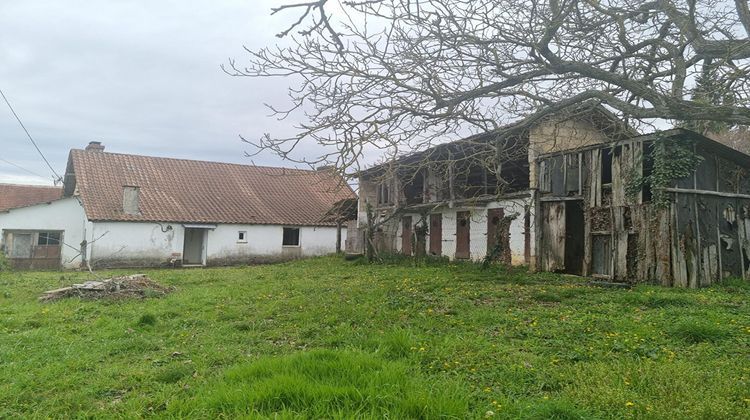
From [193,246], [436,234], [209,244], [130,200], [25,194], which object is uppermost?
[25,194]

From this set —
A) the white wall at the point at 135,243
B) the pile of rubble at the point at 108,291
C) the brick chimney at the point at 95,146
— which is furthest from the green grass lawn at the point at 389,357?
the brick chimney at the point at 95,146

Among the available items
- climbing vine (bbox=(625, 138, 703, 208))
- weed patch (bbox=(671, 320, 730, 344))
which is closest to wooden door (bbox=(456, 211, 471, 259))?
climbing vine (bbox=(625, 138, 703, 208))

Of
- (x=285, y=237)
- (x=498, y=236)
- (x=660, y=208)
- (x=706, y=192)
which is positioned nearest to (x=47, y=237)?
(x=285, y=237)

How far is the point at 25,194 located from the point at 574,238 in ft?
120

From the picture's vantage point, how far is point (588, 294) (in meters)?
9.29

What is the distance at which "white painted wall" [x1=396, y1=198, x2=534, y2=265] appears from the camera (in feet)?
51.2

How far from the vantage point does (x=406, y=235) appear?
2236cm

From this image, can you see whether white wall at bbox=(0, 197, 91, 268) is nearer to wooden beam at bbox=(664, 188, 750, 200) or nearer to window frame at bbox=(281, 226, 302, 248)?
window frame at bbox=(281, 226, 302, 248)

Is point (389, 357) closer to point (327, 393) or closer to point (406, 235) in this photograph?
point (327, 393)

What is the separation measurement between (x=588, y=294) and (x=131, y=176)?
916 inches

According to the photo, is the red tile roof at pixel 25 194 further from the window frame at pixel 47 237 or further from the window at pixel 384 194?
the window at pixel 384 194

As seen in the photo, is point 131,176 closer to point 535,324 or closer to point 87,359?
point 87,359

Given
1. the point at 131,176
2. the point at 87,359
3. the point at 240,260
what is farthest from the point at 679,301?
→ the point at 131,176

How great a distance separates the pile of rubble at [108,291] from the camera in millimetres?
10328
